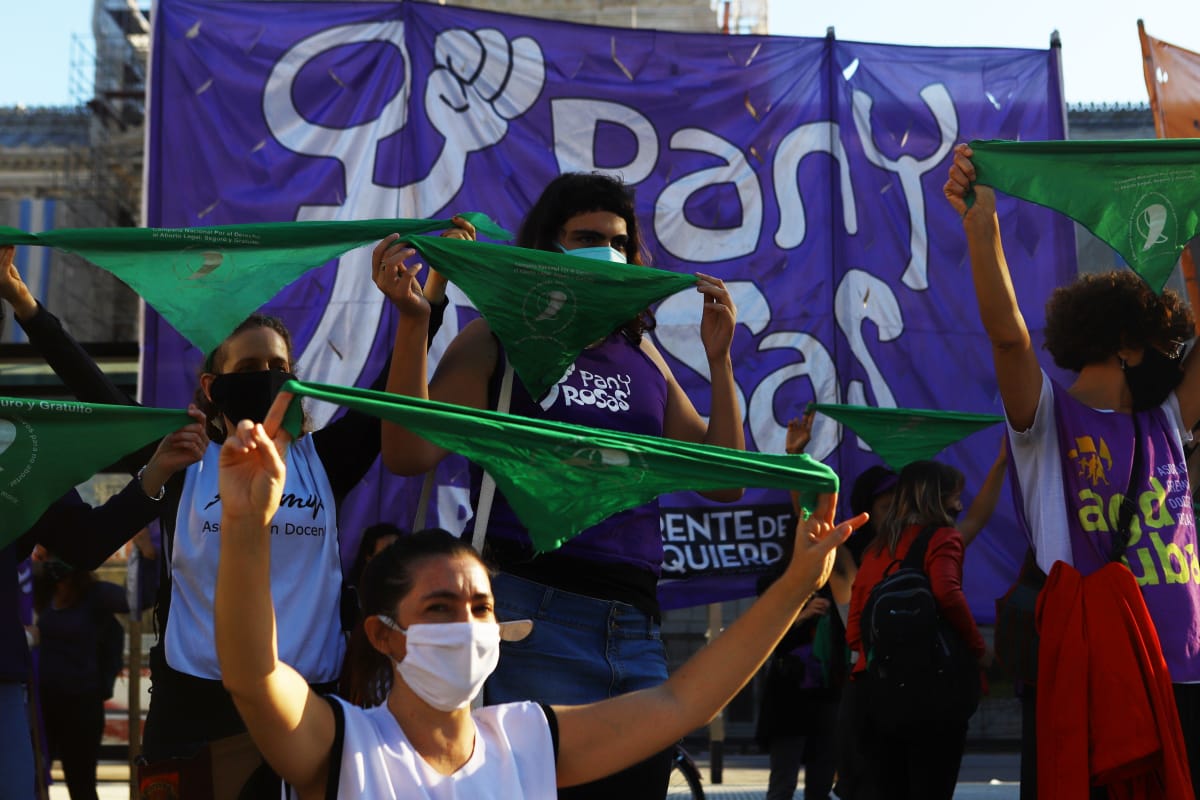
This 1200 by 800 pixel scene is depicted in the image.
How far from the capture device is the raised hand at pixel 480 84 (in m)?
7.55

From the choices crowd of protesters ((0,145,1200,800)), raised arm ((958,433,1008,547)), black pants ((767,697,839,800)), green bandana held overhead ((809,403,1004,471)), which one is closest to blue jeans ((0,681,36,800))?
crowd of protesters ((0,145,1200,800))

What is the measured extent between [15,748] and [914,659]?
9.05 ft

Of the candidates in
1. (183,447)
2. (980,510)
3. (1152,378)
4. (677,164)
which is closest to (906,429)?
(980,510)

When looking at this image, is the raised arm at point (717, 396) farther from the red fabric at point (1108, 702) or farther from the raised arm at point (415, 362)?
the red fabric at point (1108, 702)

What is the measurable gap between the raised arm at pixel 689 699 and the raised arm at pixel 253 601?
1.71 feet

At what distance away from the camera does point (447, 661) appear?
93.5 inches

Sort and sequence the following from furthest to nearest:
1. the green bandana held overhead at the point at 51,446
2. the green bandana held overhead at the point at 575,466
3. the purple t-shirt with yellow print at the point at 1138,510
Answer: the purple t-shirt with yellow print at the point at 1138,510
the green bandana held overhead at the point at 51,446
the green bandana held overhead at the point at 575,466

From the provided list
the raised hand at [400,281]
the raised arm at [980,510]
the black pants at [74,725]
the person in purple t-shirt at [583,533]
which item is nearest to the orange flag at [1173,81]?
the raised arm at [980,510]

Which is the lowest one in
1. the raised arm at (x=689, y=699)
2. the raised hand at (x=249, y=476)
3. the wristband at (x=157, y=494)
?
the raised arm at (x=689, y=699)

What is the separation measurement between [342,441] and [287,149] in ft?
14.9

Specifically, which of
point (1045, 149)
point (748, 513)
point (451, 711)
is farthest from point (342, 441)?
point (748, 513)

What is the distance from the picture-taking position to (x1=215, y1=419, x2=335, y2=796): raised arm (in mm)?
2084

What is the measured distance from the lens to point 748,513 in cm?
714

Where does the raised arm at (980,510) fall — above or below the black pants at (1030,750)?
above
